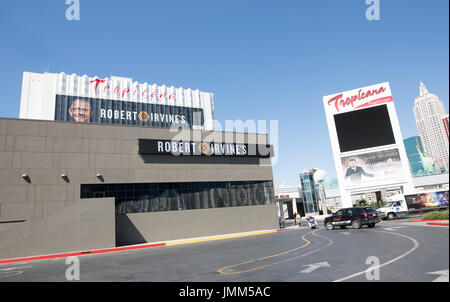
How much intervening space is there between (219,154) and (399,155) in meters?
50.2

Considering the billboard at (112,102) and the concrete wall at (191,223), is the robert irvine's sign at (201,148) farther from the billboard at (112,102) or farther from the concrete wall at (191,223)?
the billboard at (112,102)

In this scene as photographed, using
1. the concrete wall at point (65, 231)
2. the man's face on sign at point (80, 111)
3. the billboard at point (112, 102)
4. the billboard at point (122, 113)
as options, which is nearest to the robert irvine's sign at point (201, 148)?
the concrete wall at point (65, 231)

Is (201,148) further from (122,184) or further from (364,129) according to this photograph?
(364,129)

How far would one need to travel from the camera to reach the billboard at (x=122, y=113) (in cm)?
6838

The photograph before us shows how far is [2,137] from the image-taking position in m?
23.7

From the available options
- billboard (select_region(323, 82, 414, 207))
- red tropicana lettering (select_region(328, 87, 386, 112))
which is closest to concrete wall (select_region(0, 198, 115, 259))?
billboard (select_region(323, 82, 414, 207))

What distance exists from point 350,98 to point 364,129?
7.99 m

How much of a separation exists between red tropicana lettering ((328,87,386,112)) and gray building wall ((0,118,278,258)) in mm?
46409

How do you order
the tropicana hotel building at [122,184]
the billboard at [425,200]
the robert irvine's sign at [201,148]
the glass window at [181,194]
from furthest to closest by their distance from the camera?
the billboard at [425,200] < the robert irvine's sign at [201,148] < the glass window at [181,194] < the tropicana hotel building at [122,184]

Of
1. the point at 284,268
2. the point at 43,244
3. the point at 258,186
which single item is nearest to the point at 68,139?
the point at 43,244

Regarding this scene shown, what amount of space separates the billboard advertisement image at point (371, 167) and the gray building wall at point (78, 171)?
43.4m

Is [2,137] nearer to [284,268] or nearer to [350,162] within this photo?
[284,268]

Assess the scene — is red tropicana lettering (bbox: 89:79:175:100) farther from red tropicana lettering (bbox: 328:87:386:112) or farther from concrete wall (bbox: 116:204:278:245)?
concrete wall (bbox: 116:204:278:245)

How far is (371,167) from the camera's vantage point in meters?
66.6
